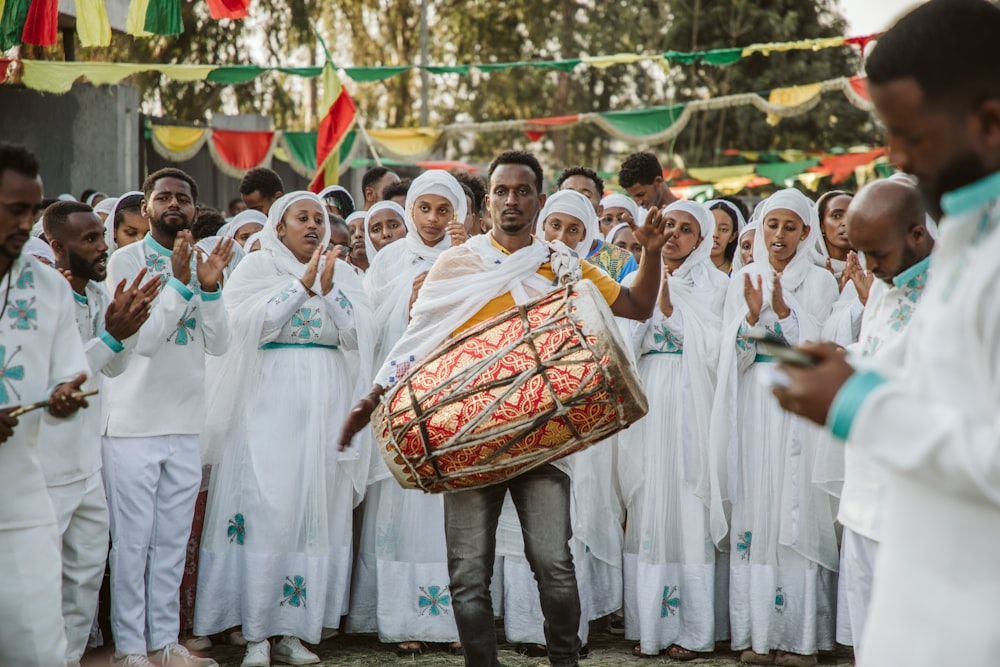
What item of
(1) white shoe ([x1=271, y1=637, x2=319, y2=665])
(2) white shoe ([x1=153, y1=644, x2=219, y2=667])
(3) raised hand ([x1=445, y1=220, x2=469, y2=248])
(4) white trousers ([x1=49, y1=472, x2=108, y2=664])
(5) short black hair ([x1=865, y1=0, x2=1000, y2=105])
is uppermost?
(5) short black hair ([x1=865, y1=0, x2=1000, y2=105])

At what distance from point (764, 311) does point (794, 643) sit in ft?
6.04

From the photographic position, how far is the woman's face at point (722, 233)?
7.95m

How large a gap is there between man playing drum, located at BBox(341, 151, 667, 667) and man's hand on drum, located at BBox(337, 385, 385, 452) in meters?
0.01

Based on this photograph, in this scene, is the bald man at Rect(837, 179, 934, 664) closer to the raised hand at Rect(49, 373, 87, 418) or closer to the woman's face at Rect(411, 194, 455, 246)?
the raised hand at Rect(49, 373, 87, 418)

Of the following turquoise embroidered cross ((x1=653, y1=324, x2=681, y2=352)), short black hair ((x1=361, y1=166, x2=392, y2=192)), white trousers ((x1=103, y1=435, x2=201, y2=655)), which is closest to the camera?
white trousers ((x1=103, y1=435, x2=201, y2=655))

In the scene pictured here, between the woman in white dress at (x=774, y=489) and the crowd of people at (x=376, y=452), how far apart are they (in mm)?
17

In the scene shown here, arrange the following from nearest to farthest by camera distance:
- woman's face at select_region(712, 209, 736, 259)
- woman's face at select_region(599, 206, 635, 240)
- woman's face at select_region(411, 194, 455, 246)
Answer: woman's face at select_region(411, 194, 455, 246), woman's face at select_region(712, 209, 736, 259), woman's face at select_region(599, 206, 635, 240)

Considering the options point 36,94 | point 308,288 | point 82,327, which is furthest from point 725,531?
point 36,94

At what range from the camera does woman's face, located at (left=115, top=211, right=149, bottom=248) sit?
7297mm

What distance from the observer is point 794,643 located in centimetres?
625

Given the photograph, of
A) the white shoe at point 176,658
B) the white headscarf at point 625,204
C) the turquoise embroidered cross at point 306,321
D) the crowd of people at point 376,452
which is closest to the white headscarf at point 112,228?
the crowd of people at point 376,452

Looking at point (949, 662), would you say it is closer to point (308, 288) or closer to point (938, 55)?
point (938, 55)

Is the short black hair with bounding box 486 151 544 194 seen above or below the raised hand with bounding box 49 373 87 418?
above

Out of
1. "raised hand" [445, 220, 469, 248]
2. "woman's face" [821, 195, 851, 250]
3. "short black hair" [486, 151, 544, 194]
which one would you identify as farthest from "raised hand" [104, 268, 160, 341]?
"woman's face" [821, 195, 851, 250]
